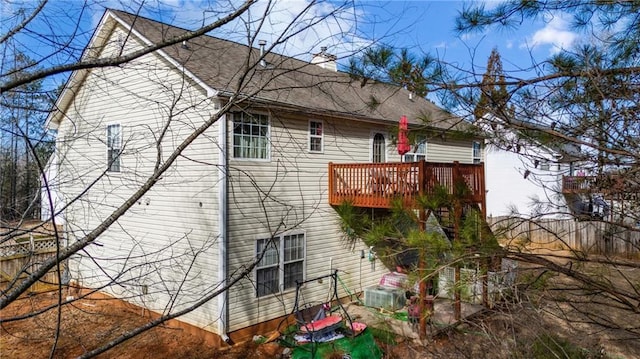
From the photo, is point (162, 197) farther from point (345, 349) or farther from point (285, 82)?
point (345, 349)

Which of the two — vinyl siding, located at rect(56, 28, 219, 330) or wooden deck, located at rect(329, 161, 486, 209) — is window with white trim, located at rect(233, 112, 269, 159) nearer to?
vinyl siding, located at rect(56, 28, 219, 330)

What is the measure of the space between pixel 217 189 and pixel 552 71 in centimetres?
663

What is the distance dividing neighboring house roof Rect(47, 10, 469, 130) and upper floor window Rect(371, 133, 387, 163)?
66cm

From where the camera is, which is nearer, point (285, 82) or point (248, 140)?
point (248, 140)

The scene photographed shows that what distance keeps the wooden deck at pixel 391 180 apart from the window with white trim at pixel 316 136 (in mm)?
618

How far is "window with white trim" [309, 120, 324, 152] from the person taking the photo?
10.5m

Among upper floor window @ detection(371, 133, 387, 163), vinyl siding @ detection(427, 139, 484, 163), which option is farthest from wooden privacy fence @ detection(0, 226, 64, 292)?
vinyl siding @ detection(427, 139, 484, 163)

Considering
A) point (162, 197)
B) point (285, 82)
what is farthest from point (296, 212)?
point (162, 197)

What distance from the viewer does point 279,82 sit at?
855 centimetres

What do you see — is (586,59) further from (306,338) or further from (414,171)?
(306,338)

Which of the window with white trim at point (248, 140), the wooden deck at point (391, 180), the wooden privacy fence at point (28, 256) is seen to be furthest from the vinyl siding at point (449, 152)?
the wooden privacy fence at point (28, 256)

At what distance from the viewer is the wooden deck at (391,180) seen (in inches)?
361

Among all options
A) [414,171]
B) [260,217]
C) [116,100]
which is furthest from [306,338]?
[116,100]

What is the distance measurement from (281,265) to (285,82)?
4.18 m
